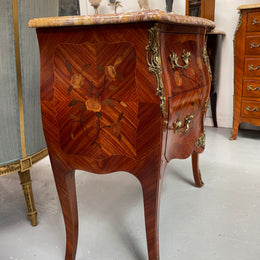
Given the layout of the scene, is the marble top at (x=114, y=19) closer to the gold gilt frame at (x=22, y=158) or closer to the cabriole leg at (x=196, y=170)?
the gold gilt frame at (x=22, y=158)

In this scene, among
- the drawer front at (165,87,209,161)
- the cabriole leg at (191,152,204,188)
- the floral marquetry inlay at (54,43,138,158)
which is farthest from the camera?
the cabriole leg at (191,152,204,188)

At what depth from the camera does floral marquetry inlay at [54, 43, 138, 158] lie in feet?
3.03

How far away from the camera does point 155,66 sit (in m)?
0.88

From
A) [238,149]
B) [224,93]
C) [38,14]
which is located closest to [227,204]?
[238,149]

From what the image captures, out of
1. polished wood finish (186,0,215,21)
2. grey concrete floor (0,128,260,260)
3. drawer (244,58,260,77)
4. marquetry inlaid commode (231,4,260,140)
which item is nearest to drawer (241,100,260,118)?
marquetry inlaid commode (231,4,260,140)

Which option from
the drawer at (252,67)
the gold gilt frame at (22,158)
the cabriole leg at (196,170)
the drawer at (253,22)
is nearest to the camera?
the gold gilt frame at (22,158)

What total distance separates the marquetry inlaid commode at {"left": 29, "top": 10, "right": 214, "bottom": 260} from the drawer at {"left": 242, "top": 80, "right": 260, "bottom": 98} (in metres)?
1.60

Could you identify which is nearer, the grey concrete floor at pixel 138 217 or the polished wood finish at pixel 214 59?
the grey concrete floor at pixel 138 217

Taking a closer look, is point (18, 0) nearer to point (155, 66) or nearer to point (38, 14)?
point (38, 14)

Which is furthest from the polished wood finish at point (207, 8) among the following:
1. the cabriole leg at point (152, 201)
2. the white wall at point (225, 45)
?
the cabriole leg at point (152, 201)

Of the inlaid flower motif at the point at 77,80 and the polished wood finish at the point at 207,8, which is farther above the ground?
the polished wood finish at the point at 207,8

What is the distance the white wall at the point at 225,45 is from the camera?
2.92 meters

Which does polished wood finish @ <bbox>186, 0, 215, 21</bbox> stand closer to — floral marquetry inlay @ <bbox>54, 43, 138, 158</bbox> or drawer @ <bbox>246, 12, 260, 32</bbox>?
drawer @ <bbox>246, 12, 260, 32</bbox>

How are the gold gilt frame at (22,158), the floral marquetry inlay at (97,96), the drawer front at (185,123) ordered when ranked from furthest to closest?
1. the gold gilt frame at (22,158)
2. the drawer front at (185,123)
3. the floral marquetry inlay at (97,96)
